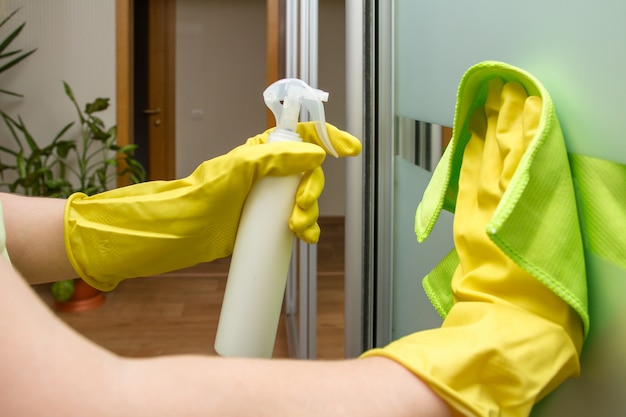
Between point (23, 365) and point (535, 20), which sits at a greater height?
point (535, 20)

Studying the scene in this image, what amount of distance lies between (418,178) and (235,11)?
13.0ft

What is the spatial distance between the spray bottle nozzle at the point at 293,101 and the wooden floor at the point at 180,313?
5.68 ft

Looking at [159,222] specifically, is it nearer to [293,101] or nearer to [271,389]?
[293,101]

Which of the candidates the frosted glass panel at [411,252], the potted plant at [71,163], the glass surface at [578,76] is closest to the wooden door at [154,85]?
the potted plant at [71,163]

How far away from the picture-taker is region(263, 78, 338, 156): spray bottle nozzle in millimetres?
796

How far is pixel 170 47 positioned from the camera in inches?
182

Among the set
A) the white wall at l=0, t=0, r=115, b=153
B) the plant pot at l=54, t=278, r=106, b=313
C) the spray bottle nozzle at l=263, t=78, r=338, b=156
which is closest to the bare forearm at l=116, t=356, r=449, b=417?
the spray bottle nozzle at l=263, t=78, r=338, b=156

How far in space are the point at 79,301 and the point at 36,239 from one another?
264cm

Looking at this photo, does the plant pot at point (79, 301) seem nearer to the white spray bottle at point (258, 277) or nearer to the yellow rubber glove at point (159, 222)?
the yellow rubber glove at point (159, 222)

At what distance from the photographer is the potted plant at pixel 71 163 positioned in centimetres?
343

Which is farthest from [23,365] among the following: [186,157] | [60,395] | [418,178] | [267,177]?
[186,157]

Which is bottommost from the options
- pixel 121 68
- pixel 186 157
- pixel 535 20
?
pixel 186 157

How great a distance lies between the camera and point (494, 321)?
1.42 feet

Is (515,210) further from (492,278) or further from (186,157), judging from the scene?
(186,157)
